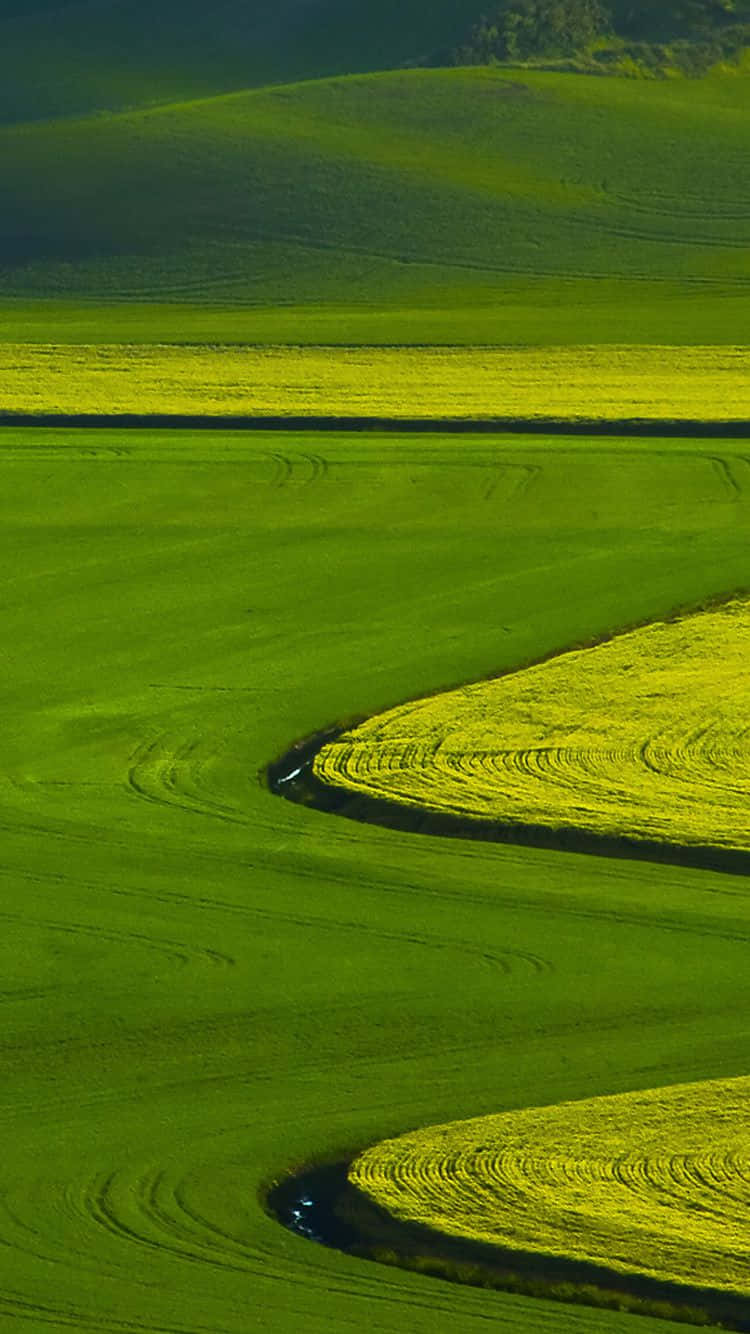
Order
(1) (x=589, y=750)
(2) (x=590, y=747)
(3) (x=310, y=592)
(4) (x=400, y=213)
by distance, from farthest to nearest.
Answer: (4) (x=400, y=213), (3) (x=310, y=592), (2) (x=590, y=747), (1) (x=589, y=750)

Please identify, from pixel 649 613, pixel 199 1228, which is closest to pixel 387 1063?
pixel 199 1228

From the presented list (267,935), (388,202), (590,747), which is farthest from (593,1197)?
(388,202)

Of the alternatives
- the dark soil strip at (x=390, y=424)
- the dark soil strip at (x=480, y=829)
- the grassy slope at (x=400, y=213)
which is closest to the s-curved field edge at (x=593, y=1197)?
the dark soil strip at (x=480, y=829)

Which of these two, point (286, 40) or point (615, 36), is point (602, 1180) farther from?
point (286, 40)

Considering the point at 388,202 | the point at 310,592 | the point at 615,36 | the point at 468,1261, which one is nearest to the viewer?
the point at 468,1261

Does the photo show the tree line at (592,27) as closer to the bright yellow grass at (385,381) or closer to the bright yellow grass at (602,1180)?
the bright yellow grass at (385,381)

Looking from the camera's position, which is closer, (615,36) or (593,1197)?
(593,1197)

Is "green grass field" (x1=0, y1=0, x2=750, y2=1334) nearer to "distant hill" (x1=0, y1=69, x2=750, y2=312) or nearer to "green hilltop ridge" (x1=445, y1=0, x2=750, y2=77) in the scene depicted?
"distant hill" (x1=0, y1=69, x2=750, y2=312)
